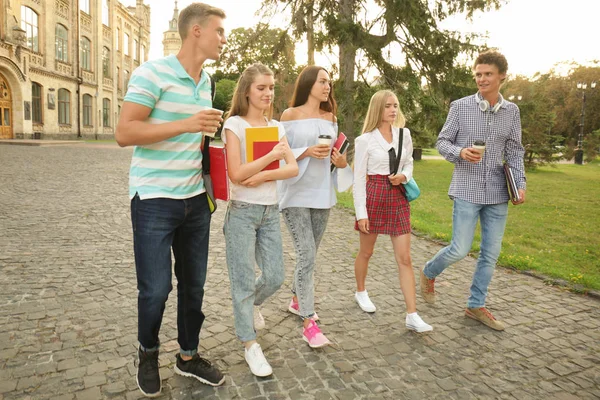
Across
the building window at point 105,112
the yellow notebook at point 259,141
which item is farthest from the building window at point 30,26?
the yellow notebook at point 259,141

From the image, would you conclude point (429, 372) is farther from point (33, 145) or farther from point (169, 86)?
point (33, 145)

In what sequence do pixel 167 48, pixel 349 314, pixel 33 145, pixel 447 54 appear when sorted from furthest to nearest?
pixel 167 48, pixel 33 145, pixel 447 54, pixel 349 314

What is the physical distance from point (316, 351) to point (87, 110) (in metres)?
41.2

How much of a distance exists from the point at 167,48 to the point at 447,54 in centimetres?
8550

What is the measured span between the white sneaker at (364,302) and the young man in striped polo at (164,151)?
7.02 ft

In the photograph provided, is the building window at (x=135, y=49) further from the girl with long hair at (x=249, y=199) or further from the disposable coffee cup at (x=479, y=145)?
the disposable coffee cup at (x=479, y=145)

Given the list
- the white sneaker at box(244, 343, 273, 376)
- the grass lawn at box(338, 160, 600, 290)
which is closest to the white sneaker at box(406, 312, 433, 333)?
the white sneaker at box(244, 343, 273, 376)

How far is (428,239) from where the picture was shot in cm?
762

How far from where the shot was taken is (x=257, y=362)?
3082 mm

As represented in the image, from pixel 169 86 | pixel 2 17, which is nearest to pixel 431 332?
pixel 169 86

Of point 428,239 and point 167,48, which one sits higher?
point 167,48

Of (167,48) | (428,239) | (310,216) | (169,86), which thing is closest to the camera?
(169,86)

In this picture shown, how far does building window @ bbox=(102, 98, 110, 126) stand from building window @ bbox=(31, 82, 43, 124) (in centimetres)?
997

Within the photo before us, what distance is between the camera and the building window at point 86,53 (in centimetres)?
3816
